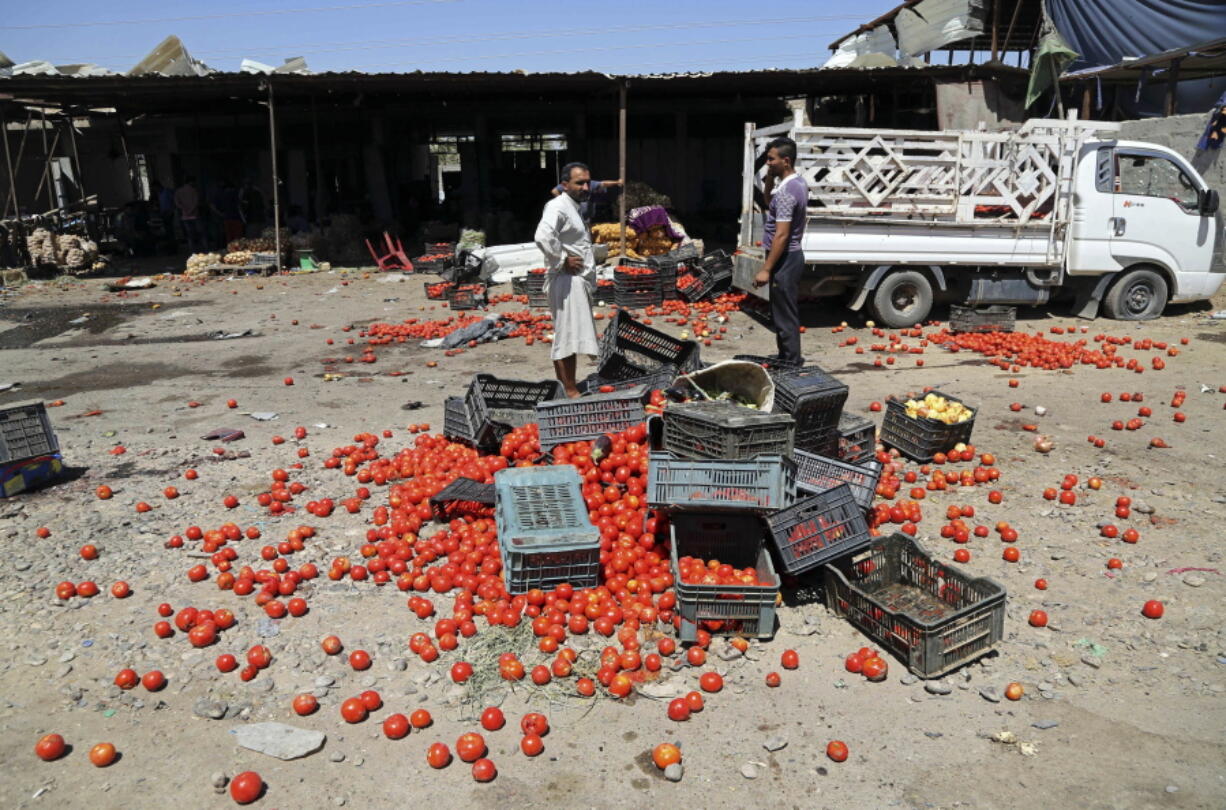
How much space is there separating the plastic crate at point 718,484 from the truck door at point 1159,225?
32.9 ft

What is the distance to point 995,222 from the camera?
1136cm

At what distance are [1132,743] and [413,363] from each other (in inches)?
347

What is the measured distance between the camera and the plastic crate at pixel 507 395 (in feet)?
22.0

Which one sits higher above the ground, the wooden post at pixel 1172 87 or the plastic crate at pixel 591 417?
the wooden post at pixel 1172 87

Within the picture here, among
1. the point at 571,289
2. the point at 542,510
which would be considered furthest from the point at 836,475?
the point at 571,289

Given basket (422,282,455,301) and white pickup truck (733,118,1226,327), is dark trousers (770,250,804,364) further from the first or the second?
basket (422,282,455,301)

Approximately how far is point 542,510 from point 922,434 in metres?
3.51

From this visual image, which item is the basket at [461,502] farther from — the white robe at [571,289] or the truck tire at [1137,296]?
the truck tire at [1137,296]

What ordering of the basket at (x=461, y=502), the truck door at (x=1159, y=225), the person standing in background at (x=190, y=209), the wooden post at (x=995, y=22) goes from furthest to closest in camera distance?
the person standing in background at (x=190, y=209)
the wooden post at (x=995, y=22)
the truck door at (x=1159, y=225)
the basket at (x=461, y=502)

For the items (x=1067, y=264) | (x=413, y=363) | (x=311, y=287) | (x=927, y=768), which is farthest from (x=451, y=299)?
(x=927, y=768)

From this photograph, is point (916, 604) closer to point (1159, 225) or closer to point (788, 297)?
point (788, 297)

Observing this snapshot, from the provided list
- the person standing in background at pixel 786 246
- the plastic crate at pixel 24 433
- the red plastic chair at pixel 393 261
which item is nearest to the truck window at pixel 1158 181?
the person standing in background at pixel 786 246

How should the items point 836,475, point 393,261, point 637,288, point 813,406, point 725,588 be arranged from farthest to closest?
point 393,261 → point 637,288 → point 813,406 → point 836,475 → point 725,588

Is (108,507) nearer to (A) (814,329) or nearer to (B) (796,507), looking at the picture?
(B) (796,507)
